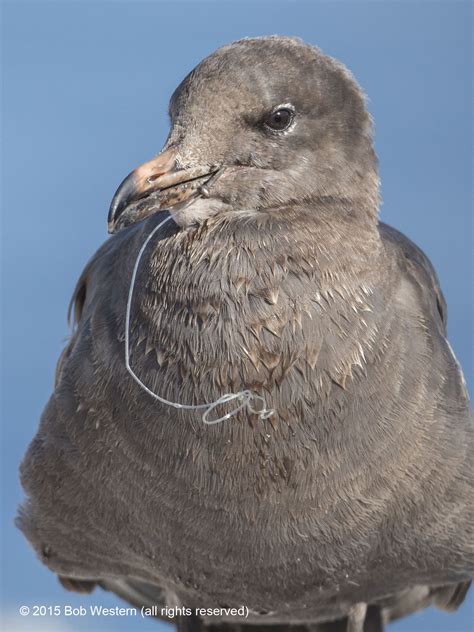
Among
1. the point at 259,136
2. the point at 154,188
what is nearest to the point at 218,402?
the point at 154,188

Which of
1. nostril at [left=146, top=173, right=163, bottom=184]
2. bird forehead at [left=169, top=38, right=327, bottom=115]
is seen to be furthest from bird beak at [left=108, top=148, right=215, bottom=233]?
bird forehead at [left=169, top=38, right=327, bottom=115]

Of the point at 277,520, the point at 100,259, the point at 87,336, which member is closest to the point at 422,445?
the point at 277,520

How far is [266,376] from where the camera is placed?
484cm

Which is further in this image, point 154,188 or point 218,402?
point 218,402

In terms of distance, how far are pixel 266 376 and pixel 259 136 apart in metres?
0.91

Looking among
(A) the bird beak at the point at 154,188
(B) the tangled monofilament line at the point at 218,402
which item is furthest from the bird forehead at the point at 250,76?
(B) the tangled monofilament line at the point at 218,402

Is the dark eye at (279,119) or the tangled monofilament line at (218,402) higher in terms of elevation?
the dark eye at (279,119)

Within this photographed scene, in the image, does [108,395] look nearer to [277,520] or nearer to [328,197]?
[277,520]

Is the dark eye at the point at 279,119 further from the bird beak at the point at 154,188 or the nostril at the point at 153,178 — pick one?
the nostril at the point at 153,178

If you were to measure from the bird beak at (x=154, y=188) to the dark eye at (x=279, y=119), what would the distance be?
0.30m

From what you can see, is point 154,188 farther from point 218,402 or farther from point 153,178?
point 218,402

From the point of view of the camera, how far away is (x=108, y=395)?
5219mm

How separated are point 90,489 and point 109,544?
0.89 feet

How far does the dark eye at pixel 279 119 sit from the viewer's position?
487 centimetres
